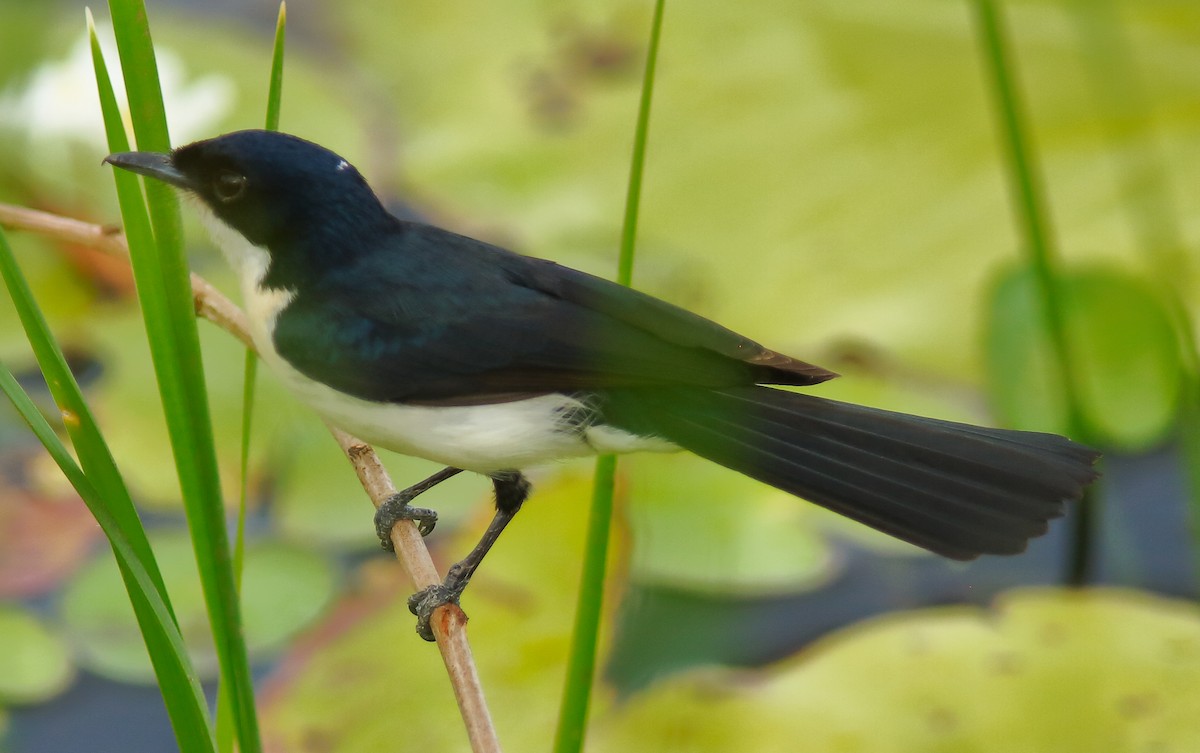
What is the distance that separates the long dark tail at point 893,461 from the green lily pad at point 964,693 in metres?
0.68

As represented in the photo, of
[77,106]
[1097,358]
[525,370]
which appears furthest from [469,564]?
[77,106]

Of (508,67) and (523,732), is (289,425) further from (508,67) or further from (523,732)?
(508,67)

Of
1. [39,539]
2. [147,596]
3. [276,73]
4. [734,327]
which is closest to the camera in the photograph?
[147,596]

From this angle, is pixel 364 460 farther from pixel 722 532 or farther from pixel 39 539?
pixel 39 539

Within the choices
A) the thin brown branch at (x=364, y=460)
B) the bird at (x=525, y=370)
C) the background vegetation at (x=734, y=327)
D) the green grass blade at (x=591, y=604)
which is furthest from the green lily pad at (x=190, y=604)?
the green grass blade at (x=591, y=604)

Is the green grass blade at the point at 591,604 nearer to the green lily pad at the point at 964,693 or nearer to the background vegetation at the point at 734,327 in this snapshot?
the background vegetation at the point at 734,327

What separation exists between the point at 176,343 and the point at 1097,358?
186 cm

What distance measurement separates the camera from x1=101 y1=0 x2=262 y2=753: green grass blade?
1226 millimetres

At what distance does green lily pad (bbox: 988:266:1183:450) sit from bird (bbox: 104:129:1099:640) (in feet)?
3.22

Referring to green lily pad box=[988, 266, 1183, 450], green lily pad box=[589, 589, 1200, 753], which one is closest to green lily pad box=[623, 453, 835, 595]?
green lily pad box=[589, 589, 1200, 753]

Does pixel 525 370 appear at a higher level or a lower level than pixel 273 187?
lower

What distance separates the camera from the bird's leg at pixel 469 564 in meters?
1.65

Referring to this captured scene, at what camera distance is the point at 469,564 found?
1745 mm

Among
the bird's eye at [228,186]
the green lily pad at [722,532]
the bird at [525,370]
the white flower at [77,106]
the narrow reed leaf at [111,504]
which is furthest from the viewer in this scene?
the white flower at [77,106]
